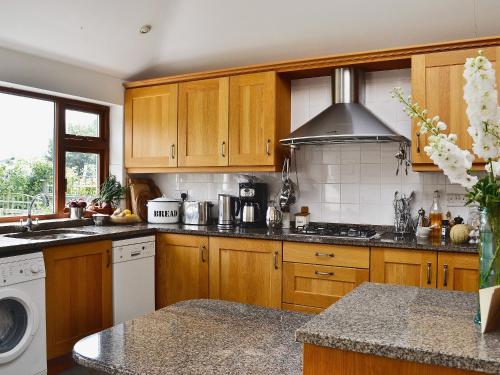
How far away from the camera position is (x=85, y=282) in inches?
123

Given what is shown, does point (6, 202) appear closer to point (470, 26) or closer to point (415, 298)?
point (415, 298)

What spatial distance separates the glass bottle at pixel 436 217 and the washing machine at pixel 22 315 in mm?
2523

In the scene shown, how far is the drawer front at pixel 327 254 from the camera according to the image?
2.97 metres

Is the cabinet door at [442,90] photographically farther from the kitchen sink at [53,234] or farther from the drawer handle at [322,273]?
the kitchen sink at [53,234]

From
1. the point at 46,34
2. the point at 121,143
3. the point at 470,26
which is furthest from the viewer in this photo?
the point at 121,143

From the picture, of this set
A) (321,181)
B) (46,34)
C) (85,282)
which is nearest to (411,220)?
(321,181)

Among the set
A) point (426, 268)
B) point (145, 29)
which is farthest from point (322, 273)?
point (145, 29)

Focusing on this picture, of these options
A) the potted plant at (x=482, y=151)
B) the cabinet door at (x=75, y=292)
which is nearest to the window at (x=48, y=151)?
the cabinet door at (x=75, y=292)

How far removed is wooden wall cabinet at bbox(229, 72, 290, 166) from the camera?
141 inches

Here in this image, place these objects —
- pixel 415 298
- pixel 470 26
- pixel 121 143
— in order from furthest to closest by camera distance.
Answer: pixel 121 143, pixel 470 26, pixel 415 298

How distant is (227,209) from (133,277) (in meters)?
0.93

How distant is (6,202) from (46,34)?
1272mm

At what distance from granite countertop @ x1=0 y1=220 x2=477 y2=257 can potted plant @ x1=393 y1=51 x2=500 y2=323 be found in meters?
1.77

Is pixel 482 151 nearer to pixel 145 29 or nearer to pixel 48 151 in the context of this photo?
pixel 145 29
